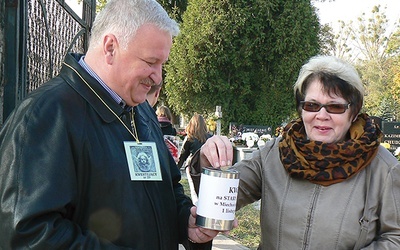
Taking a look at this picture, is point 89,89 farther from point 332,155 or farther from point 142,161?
point 332,155

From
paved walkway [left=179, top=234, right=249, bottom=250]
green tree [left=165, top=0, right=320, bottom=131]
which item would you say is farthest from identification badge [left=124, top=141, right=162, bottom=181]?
green tree [left=165, top=0, right=320, bottom=131]

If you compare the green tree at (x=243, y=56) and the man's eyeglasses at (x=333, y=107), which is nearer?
the man's eyeglasses at (x=333, y=107)

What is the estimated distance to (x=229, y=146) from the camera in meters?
2.03

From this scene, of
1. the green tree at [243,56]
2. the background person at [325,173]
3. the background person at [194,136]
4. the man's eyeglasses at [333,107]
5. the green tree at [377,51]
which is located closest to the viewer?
the background person at [325,173]

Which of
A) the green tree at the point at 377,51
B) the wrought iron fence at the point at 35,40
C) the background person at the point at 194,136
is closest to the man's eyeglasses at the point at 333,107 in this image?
the wrought iron fence at the point at 35,40

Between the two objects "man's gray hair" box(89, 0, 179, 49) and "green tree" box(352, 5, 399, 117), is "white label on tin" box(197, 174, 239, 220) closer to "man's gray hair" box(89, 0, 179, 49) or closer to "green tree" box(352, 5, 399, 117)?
"man's gray hair" box(89, 0, 179, 49)

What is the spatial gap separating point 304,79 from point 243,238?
500cm

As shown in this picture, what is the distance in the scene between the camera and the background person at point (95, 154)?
1.46 meters

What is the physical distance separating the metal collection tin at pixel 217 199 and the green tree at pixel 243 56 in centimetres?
2415

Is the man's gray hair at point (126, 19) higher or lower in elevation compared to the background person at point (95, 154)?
higher

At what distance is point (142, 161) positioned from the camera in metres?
1.82

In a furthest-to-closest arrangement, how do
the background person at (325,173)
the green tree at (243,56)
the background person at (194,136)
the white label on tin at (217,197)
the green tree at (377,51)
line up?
the green tree at (377,51), the green tree at (243,56), the background person at (194,136), the background person at (325,173), the white label on tin at (217,197)

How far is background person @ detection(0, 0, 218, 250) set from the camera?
146 centimetres

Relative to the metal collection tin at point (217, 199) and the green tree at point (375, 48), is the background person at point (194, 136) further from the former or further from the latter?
the green tree at point (375, 48)
